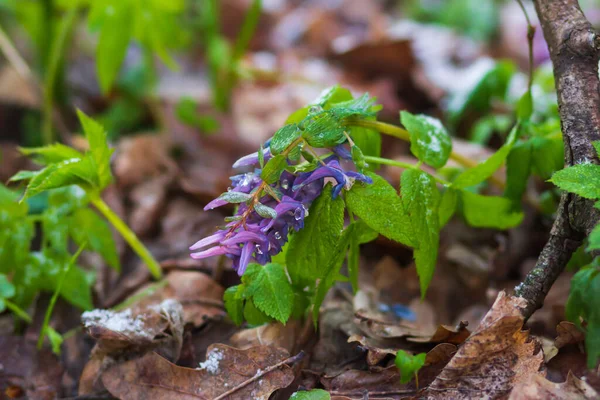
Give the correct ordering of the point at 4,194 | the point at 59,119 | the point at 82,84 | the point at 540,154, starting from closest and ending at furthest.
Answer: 1. the point at 540,154
2. the point at 4,194
3. the point at 59,119
4. the point at 82,84

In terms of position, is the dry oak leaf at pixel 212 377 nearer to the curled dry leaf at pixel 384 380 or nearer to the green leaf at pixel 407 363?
the curled dry leaf at pixel 384 380

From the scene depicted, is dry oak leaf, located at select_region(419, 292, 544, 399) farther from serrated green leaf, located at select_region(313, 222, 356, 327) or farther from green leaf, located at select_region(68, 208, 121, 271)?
green leaf, located at select_region(68, 208, 121, 271)

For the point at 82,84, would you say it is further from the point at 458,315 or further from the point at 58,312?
the point at 458,315

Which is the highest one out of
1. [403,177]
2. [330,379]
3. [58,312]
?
[403,177]

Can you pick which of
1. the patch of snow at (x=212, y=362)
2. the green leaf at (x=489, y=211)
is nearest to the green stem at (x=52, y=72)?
the patch of snow at (x=212, y=362)

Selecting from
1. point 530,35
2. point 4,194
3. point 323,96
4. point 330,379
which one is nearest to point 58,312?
point 4,194

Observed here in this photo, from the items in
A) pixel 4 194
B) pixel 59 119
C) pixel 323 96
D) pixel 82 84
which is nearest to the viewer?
pixel 323 96

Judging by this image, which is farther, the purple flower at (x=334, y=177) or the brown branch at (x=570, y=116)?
the brown branch at (x=570, y=116)

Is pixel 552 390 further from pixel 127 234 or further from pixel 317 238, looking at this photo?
pixel 127 234
